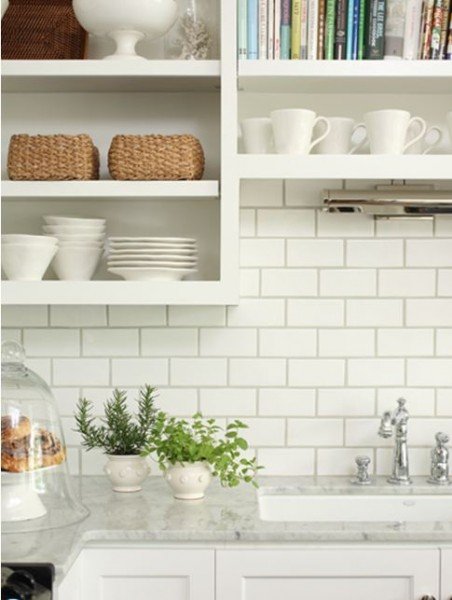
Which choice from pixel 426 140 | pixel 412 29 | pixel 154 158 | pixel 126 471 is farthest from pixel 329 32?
pixel 126 471

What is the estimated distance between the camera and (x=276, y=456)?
269cm

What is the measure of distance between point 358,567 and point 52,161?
1323 mm

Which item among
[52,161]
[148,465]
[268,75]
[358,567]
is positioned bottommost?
[358,567]

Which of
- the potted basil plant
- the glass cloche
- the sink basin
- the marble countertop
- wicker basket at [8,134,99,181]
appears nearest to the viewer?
the marble countertop

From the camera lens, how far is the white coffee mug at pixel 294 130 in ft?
7.75

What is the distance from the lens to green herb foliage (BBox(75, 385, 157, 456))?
2.43m

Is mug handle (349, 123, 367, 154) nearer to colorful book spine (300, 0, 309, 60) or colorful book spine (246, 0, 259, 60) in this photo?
colorful book spine (300, 0, 309, 60)

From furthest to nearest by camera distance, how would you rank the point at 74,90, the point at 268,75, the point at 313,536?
the point at 74,90 → the point at 268,75 → the point at 313,536

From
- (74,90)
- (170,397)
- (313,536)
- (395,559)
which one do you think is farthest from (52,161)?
(395,559)

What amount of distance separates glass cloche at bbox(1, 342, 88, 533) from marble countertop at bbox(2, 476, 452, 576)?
6 centimetres

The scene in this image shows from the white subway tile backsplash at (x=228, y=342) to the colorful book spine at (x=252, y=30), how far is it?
0.82m

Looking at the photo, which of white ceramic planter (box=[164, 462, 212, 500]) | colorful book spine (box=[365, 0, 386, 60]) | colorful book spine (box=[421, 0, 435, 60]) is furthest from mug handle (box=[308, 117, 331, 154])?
white ceramic planter (box=[164, 462, 212, 500])

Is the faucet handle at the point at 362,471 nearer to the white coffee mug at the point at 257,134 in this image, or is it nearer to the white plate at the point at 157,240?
the white plate at the point at 157,240

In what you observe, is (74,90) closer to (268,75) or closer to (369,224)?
(268,75)
